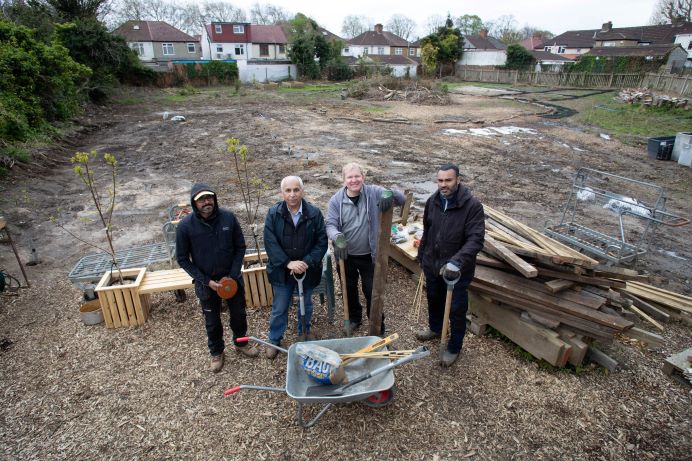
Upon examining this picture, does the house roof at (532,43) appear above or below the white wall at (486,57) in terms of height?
above

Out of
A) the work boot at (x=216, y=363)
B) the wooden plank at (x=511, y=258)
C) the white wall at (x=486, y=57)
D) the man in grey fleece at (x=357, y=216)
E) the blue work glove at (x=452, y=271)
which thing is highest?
the white wall at (x=486, y=57)

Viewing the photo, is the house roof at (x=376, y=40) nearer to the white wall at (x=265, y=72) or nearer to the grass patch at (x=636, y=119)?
the white wall at (x=265, y=72)

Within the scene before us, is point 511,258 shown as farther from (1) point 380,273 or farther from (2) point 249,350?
(2) point 249,350

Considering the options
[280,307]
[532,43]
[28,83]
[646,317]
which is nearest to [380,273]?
[280,307]

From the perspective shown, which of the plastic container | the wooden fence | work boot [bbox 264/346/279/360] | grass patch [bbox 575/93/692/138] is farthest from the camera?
the wooden fence

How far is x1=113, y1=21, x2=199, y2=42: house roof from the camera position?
48.0m

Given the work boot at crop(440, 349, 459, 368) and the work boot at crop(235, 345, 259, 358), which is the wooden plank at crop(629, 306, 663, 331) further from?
the work boot at crop(235, 345, 259, 358)

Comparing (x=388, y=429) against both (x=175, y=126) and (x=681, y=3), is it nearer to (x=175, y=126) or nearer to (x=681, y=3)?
(x=175, y=126)

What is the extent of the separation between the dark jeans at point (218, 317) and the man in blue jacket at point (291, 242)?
37cm

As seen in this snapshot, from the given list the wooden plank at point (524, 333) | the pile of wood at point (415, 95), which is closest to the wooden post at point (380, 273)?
the wooden plank at point (524, 333)

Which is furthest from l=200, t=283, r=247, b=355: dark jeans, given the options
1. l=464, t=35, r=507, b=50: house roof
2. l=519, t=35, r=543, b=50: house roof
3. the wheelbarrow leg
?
l=519, t=35, r=543, b=50: house roof

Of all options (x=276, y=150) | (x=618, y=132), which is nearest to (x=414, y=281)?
(x=276, y=150)

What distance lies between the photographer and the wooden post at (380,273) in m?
3.75

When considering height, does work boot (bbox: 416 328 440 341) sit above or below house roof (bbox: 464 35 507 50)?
below
